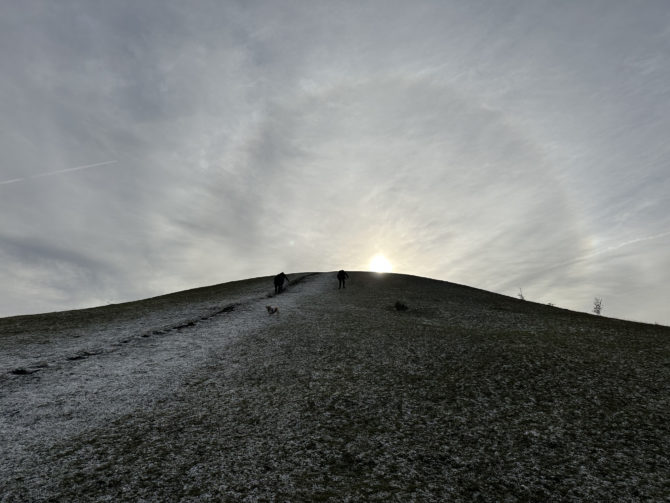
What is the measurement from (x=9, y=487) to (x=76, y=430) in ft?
11.3

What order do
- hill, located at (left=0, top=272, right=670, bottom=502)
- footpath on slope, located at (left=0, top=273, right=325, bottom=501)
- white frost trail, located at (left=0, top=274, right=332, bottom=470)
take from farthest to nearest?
white frost trail, located at (left=0, top=274, right=332, bottom=470) < footpath on slope, located at (left=0, top=273, right=325, bottom=501) < hill, located at (left=0, top=272, right=670, bottom=502)

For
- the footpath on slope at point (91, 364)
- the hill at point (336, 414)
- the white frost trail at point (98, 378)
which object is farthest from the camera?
the white frost trail at point (98, 378)

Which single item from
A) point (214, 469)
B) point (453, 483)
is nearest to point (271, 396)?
point (214, 469)

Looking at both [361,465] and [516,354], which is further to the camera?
[516,354]

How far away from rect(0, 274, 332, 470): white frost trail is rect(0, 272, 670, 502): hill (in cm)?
11

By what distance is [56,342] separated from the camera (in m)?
28.7

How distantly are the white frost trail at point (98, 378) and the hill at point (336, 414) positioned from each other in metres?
0.11

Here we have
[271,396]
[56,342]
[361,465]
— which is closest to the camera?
[361,465]

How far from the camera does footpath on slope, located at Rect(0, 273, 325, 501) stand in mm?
14578

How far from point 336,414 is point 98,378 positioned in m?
13.8

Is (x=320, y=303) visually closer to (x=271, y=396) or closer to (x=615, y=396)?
(x=271, y=396)

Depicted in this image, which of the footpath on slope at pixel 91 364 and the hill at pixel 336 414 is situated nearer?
the hill at pixel 336 414

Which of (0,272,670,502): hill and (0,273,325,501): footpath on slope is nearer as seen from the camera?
(0,272,670,502): hill

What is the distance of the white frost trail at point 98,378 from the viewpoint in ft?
48.5
